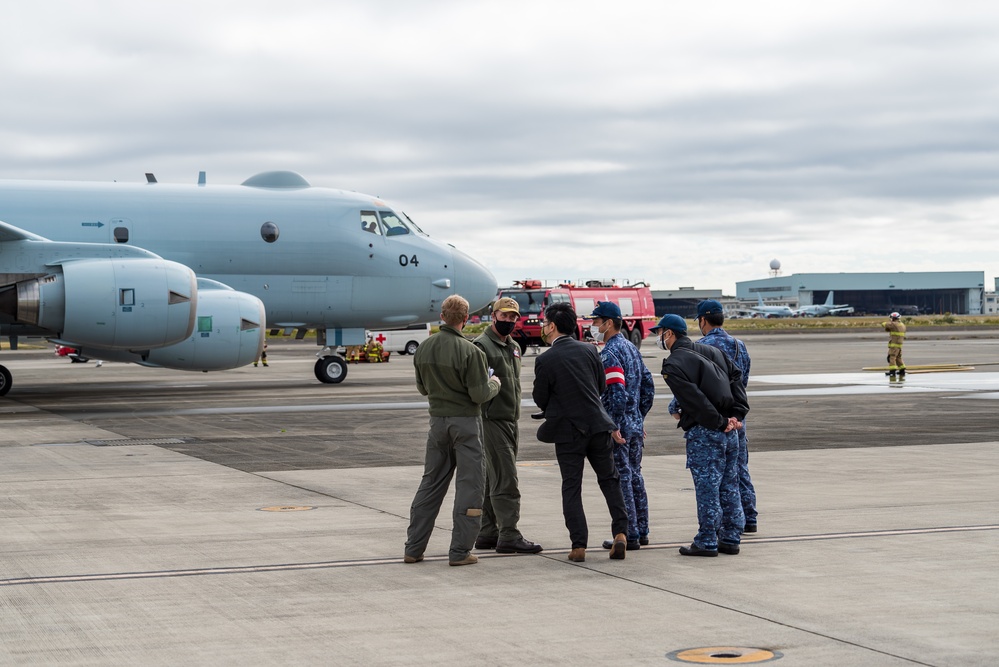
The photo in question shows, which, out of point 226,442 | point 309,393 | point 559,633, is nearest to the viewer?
point 559,633

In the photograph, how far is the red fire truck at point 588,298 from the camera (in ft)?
174

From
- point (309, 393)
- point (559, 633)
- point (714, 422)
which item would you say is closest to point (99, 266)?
point (309, 393)

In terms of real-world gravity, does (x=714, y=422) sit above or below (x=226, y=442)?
above

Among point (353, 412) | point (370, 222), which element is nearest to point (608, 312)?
point (353, 412)

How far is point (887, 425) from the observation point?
19234 mm

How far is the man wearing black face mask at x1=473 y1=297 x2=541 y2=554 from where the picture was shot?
912 centimetres

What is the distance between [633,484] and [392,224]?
65.6 ft

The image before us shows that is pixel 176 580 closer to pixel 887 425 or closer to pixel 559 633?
pixel 559 633

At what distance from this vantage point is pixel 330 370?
2967 cm

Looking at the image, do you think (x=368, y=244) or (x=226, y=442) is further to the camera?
(x=368, y=244)

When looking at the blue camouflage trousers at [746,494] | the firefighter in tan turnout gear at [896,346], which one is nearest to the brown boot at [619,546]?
the blue camouflage trousers at [746,494]

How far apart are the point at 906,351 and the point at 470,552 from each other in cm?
4386

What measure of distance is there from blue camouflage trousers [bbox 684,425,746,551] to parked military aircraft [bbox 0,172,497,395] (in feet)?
50.2

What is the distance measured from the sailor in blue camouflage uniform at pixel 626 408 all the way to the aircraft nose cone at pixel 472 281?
19.6m
